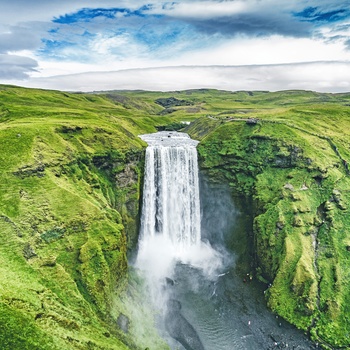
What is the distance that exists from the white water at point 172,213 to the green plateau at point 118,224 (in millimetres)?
1811

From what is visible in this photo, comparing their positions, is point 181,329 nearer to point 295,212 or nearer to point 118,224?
point 118,224

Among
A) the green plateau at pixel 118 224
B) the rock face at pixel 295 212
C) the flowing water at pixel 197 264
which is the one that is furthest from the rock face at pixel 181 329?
the rock face at pixel 295 212

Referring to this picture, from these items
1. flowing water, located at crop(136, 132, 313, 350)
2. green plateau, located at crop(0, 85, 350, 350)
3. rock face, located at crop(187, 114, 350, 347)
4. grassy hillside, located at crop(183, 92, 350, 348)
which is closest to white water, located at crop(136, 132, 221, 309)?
flowing water, located at crop(136, 132, 313, 350)

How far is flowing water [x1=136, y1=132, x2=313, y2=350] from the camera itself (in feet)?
104

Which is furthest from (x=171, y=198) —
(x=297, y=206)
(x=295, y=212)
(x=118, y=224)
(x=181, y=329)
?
(x=181, y=329)

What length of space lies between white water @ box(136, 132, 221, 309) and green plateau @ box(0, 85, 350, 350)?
1811 mm

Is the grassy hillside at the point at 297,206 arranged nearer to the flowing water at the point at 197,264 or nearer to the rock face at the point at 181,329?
the flowing water at the point at 197,264

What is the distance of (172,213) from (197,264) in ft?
28.5

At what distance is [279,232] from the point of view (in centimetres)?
4094

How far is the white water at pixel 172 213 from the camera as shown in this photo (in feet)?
146

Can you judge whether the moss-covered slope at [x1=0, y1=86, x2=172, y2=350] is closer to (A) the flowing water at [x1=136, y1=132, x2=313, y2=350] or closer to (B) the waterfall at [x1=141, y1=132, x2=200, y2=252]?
(B) the waterfall at [x1=141, y1=132, x2=200, y2=252]

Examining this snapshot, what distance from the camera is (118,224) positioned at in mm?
36062

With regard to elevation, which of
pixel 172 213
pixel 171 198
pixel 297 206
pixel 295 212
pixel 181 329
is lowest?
pixel 181 329

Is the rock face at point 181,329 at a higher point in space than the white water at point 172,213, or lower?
lower
